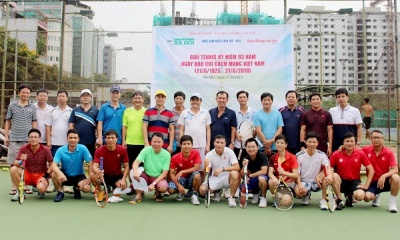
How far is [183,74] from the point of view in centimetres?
743

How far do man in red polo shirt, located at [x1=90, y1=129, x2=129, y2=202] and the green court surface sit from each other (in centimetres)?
37

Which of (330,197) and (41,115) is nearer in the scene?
(330,197)

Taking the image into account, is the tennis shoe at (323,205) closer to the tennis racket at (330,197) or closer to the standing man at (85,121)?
the tennis racket at (330,197)

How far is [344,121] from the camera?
598cm

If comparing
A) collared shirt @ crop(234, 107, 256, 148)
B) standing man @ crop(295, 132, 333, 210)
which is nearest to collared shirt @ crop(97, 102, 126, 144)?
collared shirt @ crop(234, 107, 256, 148)

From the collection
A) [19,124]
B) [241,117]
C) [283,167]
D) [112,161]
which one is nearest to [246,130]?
[241,117]

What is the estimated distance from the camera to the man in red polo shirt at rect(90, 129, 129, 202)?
5.62 m

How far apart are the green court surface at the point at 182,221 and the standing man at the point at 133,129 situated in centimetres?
95

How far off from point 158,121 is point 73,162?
4.57 ft

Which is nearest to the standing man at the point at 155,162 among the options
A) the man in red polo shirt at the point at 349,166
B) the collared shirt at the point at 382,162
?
the man in red polo shirt at the point at 349,166

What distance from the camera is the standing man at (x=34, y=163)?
18.7 ft

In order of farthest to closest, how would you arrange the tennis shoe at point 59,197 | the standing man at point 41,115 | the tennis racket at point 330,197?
the standing man at point 41,115, the tennis shoe at point 59,197, the tennis racket at point 330,197

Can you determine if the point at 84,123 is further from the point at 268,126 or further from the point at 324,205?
the point at 324,205

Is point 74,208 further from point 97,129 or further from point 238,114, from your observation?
point 238,114
